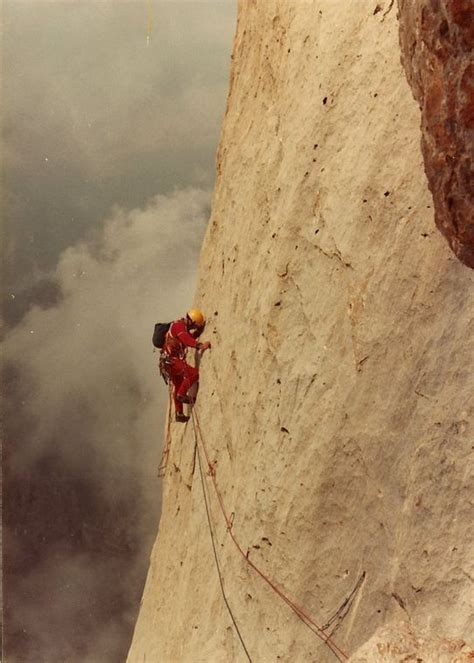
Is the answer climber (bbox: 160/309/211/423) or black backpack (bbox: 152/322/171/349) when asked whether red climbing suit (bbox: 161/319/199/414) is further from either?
black backpack (bbox: 152/322/171/349)

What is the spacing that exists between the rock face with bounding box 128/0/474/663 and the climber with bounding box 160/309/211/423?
2.91 ft

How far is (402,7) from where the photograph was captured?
4.10 meters

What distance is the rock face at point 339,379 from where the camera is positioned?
3.96 m

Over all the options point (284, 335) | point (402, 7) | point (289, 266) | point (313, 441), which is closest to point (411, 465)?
point (313, 441)

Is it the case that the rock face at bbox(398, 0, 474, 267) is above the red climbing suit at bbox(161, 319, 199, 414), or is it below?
below

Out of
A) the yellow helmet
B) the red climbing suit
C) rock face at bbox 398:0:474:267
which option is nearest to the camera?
rock face at bbox 398:0:474:267

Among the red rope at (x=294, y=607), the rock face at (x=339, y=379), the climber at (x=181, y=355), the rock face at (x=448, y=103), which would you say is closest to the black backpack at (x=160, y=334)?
the climber at (x=181, y=355)

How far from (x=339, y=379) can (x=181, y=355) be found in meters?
3.21

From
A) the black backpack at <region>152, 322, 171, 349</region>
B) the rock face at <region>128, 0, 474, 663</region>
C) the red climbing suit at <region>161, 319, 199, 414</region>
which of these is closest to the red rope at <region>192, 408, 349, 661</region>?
the rock face at <region>128, 0, 474, 663</region>

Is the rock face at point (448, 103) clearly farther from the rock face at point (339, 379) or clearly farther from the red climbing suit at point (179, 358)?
the red climbing suit at point (179, 358)

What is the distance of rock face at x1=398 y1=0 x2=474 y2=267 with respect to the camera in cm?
342

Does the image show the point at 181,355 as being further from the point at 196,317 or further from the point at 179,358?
the point at 196,317

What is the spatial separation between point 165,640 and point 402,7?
262 inches

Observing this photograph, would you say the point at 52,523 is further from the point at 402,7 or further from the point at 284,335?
the point at 402,7
